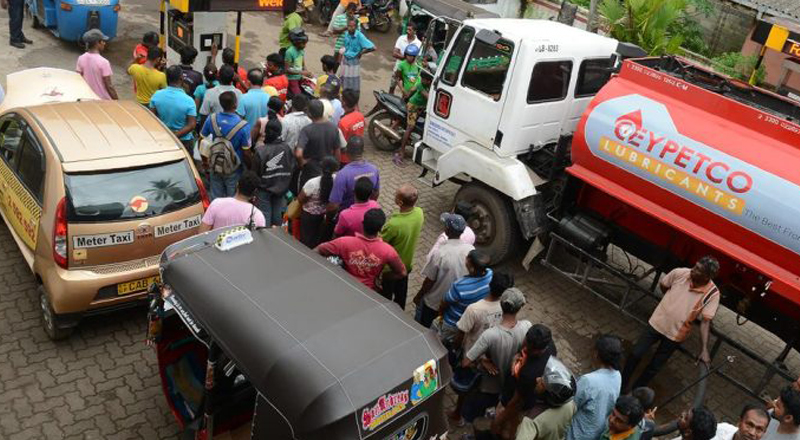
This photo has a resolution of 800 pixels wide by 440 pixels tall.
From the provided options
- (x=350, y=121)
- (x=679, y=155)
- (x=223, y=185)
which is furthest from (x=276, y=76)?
(x=679, y=155)

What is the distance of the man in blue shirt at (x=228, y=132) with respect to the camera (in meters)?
6.52

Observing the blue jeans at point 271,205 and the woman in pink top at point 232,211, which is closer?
the woman in pink top at point 232,211

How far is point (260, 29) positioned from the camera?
14398mm

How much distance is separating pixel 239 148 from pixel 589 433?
14.5 ft

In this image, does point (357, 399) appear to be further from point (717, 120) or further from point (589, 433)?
point (717, 120)

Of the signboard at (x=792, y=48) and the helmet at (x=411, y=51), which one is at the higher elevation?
the signboard at (x=792, y=48)

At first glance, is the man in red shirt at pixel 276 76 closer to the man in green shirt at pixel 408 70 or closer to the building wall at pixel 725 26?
the man in green shirt at pixel 408 70

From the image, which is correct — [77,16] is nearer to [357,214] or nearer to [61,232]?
[61,232]

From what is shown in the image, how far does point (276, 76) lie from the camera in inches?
339

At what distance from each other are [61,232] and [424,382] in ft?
10.3

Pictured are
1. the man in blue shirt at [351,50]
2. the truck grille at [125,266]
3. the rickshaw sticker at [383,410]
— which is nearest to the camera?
the rickshaw sticker at [383,410]

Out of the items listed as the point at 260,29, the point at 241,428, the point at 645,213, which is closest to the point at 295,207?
the point at 241,428

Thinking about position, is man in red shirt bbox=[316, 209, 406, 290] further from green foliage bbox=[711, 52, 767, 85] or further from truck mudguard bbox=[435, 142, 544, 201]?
green foliage bbox=[711, 52, 767, 85]

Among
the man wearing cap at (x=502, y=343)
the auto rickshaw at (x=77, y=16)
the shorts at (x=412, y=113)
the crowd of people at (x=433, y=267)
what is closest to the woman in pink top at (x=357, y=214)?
the crowd of people at (x=433, y=267)
